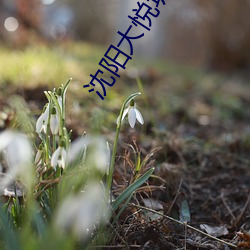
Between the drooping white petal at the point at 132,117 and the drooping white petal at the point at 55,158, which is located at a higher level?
the drooping white petal at the point at 132,117

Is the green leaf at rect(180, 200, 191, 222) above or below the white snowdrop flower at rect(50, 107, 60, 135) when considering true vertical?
below

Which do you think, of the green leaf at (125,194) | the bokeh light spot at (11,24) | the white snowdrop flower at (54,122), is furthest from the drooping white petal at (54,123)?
the bokeh light spot at (11,24)

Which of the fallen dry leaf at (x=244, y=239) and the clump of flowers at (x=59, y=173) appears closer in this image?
the clump of flowers at (x=59, y=173)

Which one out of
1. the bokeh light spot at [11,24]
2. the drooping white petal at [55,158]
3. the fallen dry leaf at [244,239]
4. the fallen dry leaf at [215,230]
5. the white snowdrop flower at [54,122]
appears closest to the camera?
the drooping white petal at [55,158]

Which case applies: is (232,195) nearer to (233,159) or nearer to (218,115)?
(233,159)

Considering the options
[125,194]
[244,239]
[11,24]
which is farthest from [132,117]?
[11,24]

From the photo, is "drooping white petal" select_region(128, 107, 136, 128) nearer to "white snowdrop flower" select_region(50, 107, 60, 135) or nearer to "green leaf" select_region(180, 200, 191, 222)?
"white snowdrop flower" select_region(50, 107, 60, 135)

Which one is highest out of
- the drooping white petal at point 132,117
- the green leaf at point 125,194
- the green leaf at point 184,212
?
the drooping white petal at point 132,117

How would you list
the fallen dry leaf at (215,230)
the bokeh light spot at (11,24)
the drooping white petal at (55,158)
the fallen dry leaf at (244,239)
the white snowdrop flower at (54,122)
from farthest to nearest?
1. the bokeh light spot at (11,24)
2. the fallen dry leaf at (215,230)
3. the fallen dry leaf at (244,239)
4. the white snowdrop flower at (54,122)
5. the drooping white petal at (55,158)

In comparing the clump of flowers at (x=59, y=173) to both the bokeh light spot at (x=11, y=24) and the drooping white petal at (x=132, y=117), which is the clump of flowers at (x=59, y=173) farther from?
the bokeh light spot at (x=11, y=24)

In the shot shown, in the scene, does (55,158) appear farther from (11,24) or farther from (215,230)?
(11,24)

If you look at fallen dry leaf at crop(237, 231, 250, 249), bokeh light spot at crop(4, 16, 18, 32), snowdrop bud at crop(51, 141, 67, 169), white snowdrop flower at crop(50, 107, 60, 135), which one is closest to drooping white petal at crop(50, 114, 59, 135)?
white snowdrop flower at crop(50, 107, 60, 135)

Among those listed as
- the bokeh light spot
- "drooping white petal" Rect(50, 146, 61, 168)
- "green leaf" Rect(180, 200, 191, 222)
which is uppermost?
"drooping white petal" Rect(50, 146, 61, 168)

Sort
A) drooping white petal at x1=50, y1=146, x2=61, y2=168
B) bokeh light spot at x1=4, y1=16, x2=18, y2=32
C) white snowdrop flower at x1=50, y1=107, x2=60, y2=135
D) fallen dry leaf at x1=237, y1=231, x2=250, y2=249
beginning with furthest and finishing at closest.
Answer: bokeh light spot at x1=4, y1=16, x2=18, y2=32 < fallen dry leaf at x1=237, y1=231, x2=250, y2=249 < white snowdrop flower at x1=50, y1=107, x2=60, y2=135 < drooping white petal at x1=50, y1=146, x2=61, y2=168
